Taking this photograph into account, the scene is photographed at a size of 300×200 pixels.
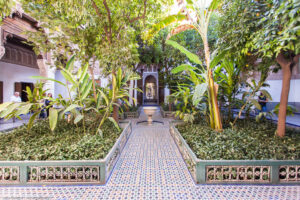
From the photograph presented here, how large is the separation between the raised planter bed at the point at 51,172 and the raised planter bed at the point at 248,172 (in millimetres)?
1213

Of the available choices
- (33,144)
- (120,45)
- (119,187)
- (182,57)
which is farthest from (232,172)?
(182,57)

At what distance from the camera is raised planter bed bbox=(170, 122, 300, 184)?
6.66 ft

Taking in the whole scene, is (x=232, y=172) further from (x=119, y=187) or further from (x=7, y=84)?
(x=7, y=84)

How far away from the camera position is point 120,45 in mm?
4012

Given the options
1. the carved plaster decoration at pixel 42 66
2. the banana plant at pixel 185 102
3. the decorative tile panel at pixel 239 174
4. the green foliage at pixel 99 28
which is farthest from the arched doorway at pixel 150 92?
the decorative tile panel at pixel 239 174

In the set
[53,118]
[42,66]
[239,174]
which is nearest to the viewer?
[239,174]

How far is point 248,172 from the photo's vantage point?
206cm

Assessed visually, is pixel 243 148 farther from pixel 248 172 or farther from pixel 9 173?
pixel 9 173

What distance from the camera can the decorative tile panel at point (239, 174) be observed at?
2049 mm

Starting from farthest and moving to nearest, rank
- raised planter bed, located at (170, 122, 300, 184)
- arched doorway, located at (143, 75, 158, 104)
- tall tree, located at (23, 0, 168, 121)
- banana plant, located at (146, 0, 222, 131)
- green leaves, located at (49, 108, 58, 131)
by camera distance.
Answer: arched doorway, located at (143, 75, 158, 104) → tall tree, located at (23, 0, 168, 121) → banana plant, located at (146, 0, 222, 131) → green leaves, located at (49, 108, 58, 131) → raised planter bed, located at (170, 122, 300, 184)

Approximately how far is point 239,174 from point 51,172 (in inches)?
89.6

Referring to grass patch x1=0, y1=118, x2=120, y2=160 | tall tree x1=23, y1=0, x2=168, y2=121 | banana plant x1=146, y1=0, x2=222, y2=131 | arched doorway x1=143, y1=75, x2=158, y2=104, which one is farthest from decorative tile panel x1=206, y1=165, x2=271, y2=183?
arched doorway x1=143, y1=75, x2=158, y2=104

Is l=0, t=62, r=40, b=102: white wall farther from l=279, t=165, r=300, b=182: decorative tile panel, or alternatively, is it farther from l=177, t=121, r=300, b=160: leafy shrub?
l=279, t=165, r=300, b=182: decorative tile panel

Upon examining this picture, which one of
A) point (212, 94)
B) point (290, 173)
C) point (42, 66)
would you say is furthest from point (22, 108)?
point (42, 66)
